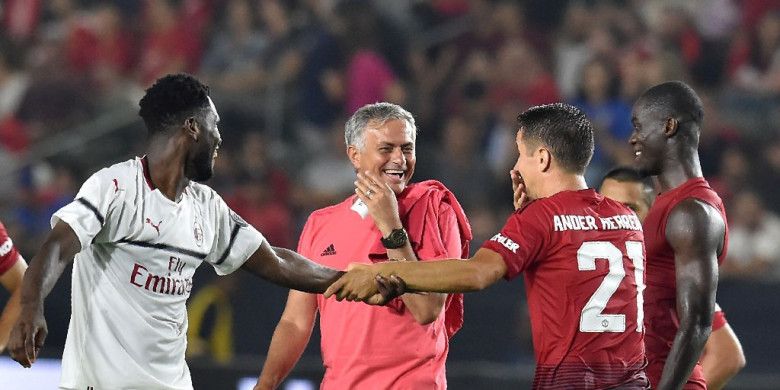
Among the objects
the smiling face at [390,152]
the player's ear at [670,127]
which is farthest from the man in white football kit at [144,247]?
the player's ear at [670,127]

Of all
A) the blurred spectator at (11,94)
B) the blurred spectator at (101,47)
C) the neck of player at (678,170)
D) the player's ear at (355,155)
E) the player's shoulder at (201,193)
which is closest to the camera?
the player's shoulder at (201,193)

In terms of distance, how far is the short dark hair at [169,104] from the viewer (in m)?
4.62

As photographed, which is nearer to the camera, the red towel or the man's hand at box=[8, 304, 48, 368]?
the man's hand at box=[8, 304, 48, 368]

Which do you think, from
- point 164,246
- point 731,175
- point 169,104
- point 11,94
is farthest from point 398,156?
point 11,94

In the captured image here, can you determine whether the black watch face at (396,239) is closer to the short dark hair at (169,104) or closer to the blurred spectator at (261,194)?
the short dark hair at (169,104)

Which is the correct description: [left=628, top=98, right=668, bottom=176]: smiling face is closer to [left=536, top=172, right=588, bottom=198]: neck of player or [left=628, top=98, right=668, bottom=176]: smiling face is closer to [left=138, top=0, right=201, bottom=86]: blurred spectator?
[left=536, top=172, right=588, bottom=198]: neck of player

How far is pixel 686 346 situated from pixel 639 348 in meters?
0.35

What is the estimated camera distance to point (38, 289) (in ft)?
13.1

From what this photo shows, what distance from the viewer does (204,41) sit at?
12.6m

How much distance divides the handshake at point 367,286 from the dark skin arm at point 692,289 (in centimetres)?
112

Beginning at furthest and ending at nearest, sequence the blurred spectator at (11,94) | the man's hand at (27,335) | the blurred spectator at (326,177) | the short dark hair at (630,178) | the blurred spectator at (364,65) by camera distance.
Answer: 1. the blurred spectator at (11,94)
2. the blurred spectator at (364,65)
3. the blurred spectator at (326,177)
4. the short dark hair at (630,178)
5. the man's hand at (27,335)

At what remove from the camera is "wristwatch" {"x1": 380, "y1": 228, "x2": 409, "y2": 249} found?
4820mm

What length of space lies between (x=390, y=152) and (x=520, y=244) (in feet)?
3.26

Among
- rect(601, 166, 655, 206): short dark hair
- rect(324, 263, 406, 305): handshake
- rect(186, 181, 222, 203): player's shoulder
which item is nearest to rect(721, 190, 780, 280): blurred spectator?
rect(601, 166, 655, 206): short dark hair
